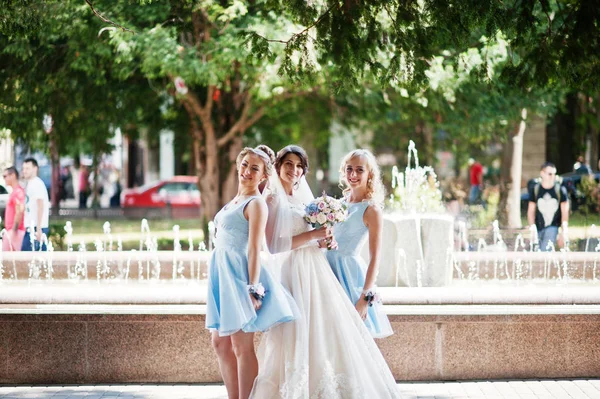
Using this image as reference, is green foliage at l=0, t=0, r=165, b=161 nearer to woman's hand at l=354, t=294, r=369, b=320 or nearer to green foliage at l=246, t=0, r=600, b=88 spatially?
green foliage at l=246, t=0, r=600, b=88

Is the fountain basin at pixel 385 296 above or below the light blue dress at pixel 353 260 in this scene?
below

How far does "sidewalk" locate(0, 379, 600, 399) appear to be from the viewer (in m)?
7.77

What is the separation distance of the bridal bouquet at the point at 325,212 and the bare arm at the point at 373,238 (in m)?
0.24

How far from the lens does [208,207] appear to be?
19.7 m

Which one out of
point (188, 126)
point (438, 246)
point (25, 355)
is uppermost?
point (188, 126)

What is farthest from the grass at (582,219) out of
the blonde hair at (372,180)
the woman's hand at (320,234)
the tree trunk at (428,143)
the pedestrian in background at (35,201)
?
the woman's hand at (320,234)

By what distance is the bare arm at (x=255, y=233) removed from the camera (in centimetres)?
645

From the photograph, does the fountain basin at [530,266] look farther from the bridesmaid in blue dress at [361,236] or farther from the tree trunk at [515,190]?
the tree trunk at [515,190]

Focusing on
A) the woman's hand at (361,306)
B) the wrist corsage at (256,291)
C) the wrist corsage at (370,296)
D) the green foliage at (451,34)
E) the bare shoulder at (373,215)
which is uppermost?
the green foliage at (451,34)

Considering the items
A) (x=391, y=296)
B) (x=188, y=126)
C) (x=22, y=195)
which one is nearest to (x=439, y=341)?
(x=391, y=296)

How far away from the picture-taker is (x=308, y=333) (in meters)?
6.69

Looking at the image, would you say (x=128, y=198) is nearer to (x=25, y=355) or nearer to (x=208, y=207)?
(x=208, y=207)

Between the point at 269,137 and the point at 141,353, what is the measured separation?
18.4 meters

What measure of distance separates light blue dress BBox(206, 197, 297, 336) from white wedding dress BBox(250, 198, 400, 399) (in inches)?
6.2
